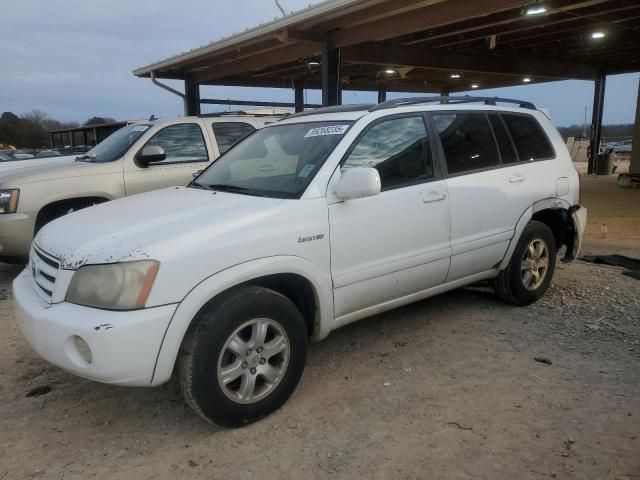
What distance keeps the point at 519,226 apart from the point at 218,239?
284 cm

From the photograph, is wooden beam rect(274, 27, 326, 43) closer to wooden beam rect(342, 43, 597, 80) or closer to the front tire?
wooden beam rect(342, 43, 597, 80)

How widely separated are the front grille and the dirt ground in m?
0.81

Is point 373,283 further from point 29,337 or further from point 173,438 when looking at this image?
point 29,337

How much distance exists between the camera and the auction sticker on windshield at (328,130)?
3.60m

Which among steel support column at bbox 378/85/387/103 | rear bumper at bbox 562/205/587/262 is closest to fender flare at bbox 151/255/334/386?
rear bumper at bbox 562/205/587/262

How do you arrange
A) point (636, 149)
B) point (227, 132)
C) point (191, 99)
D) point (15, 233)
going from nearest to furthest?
point (15, 233)
point (227, 132)
point (191, 99)
point (636, 149)

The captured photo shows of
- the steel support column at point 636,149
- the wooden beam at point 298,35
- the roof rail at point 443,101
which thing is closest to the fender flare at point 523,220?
the roof rail at point 443,101

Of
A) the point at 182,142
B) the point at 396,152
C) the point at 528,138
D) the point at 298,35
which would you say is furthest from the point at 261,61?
the point at 396,152

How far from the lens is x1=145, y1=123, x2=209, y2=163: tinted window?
663 centimetres

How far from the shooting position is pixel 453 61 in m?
13.8

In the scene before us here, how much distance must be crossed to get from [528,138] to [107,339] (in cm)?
398

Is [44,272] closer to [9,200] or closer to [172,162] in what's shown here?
[9,200]

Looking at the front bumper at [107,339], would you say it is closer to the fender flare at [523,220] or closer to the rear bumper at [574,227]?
the fender flare at [523,220]

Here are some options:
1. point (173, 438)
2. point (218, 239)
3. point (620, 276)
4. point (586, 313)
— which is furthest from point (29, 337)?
point (620, 276)
